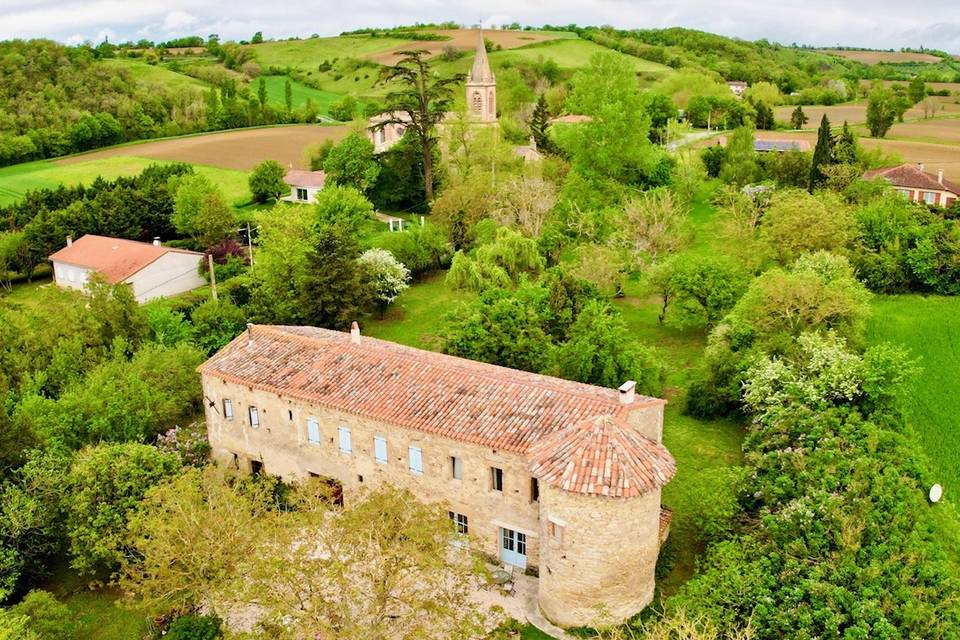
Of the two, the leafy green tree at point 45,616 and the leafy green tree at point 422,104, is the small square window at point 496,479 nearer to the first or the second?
the leafy green tree at point 45,616

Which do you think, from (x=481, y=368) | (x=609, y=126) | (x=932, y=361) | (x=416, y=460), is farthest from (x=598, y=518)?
(x=609, y=126)

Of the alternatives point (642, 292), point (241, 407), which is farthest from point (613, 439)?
point (642, 292)

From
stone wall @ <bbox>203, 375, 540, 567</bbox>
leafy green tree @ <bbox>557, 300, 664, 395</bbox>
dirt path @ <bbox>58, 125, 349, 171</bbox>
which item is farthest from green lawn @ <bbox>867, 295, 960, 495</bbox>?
dirt path @ <bbox>58, 125, 349, 171</bbox>

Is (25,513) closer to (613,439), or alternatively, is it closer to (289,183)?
(613,439)

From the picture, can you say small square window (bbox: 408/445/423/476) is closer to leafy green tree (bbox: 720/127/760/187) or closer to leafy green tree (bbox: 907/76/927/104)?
leafy green tree (bbox: 720/127/760/187)

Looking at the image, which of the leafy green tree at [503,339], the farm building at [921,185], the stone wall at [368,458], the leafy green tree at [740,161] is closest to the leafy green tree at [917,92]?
the leafy green tree at [740,161]

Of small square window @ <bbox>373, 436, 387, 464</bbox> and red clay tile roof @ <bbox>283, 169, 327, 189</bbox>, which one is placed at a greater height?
red clay tile roof @ <bbox>283, 169, 327, 189</bbox>
